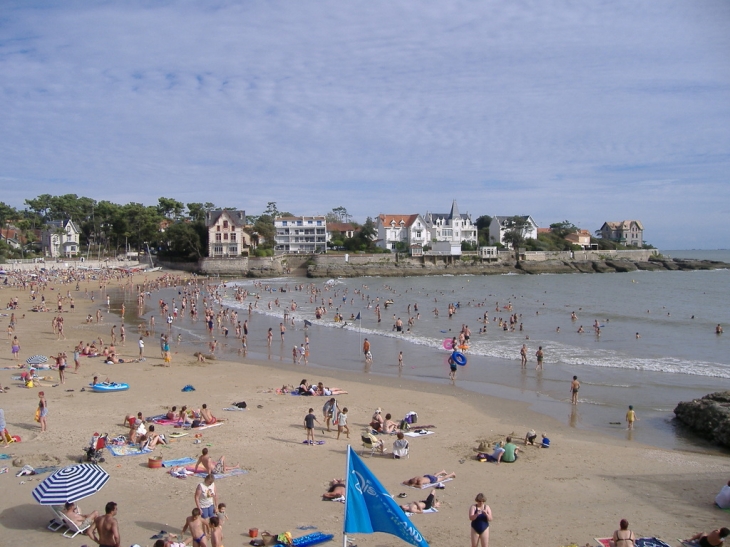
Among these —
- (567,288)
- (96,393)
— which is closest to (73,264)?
(567,288)

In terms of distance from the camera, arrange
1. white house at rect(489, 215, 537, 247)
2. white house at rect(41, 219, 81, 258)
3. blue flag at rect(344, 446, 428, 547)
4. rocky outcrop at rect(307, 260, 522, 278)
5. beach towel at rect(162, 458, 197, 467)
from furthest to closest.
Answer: white house at rect(489, 215, 537, 247)
white house at rect(41, 219, 81, 258)
rocky outcrop at rect(307, 260, 522, 278)
beach towel at rect(162, 458, 197, 467)
blue flag at rect(344, 446, 428, 547)

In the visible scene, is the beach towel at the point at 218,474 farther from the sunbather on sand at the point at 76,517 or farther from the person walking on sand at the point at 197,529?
the person walking on sand at the point at 197,529

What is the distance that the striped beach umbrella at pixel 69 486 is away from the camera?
770 centimetres

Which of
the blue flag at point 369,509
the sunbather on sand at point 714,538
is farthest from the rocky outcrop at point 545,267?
the blue flag at point 369,509

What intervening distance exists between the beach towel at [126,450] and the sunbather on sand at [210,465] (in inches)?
57.0

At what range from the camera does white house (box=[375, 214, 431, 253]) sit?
105 m

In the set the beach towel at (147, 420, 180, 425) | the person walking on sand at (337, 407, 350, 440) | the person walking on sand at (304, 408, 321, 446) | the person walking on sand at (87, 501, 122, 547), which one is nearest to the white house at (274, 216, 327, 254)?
the beach towel at (147, 420, 180, 425)

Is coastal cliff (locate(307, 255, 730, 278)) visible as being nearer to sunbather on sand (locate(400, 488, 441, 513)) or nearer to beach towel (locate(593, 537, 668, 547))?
sunbather on sand (locate(400, 488, 441, 513))

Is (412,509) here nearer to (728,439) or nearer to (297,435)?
(297,435)

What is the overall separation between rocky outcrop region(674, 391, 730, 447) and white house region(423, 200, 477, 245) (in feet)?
304

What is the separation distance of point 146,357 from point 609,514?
18402 mm

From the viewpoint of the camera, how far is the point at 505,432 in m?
14.1

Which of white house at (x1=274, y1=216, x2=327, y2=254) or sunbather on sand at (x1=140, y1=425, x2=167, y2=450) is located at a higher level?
white house at (x1=274, y1=216, x2=327, y2=254)

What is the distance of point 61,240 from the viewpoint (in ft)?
303
